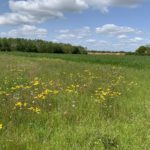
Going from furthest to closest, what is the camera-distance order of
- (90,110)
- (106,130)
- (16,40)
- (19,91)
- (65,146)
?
(16,40) < (19,91) < (90,110) < (106,130) < (65,146)

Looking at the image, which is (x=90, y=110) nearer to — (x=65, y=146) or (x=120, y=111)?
(x=120, y=111)

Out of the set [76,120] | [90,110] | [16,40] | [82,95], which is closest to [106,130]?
[76,120]

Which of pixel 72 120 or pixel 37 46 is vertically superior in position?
pixel 72 120

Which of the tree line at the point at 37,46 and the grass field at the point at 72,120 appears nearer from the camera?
the grass field at the point at 72,120

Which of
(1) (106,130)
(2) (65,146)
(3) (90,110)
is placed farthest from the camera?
(3) (90,110)

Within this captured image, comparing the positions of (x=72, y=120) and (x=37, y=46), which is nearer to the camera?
(x=72, y=120)

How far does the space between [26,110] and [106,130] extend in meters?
1.82

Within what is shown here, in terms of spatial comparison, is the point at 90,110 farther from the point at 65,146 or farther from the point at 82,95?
the point at 65,146

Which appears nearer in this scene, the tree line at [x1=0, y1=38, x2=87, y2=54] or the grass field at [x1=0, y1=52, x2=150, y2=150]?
the grass field at [x1=0, y1=52, x2=150, y2=150]

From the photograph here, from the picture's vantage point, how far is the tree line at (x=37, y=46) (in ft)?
318

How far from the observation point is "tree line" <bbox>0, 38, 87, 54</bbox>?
96.9 metres

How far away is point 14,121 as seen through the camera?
718 centimetres

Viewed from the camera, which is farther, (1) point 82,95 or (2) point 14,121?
(1) point 82,95

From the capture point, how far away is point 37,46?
98.3m
